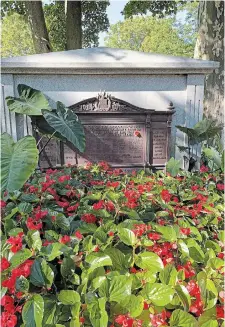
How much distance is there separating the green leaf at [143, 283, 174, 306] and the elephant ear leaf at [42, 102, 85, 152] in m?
1.86

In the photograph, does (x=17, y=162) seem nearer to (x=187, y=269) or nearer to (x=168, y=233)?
(x=168, y=233)

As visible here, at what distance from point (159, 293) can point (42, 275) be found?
0.40 meters

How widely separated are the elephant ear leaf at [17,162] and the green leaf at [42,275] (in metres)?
0.53

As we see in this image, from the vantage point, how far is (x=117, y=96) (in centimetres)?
388

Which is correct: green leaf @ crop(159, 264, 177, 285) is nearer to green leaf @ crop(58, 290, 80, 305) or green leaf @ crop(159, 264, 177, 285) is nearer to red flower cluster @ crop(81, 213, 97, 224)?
green leaf @ crop(58, 290, 80, 305)

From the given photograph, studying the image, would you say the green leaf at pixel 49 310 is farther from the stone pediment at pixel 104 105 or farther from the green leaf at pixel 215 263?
the stone pediment at pixel 104 105

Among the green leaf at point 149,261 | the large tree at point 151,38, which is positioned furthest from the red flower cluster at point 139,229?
the large tree at point 151,38

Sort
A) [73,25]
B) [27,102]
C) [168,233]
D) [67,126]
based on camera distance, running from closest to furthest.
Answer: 1. [168,233]
2. [67,126]
3. [27,102]
4. [73,25]

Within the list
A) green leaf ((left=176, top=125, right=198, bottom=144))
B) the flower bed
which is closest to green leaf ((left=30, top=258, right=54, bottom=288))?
the flower bed

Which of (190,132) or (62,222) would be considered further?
(190,132)

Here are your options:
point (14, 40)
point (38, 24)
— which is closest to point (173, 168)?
point (38, 24)

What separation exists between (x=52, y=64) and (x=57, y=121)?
116cm

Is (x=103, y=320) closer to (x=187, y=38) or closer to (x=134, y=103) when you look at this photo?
(x=134, y=103)

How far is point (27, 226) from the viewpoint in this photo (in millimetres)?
1415
